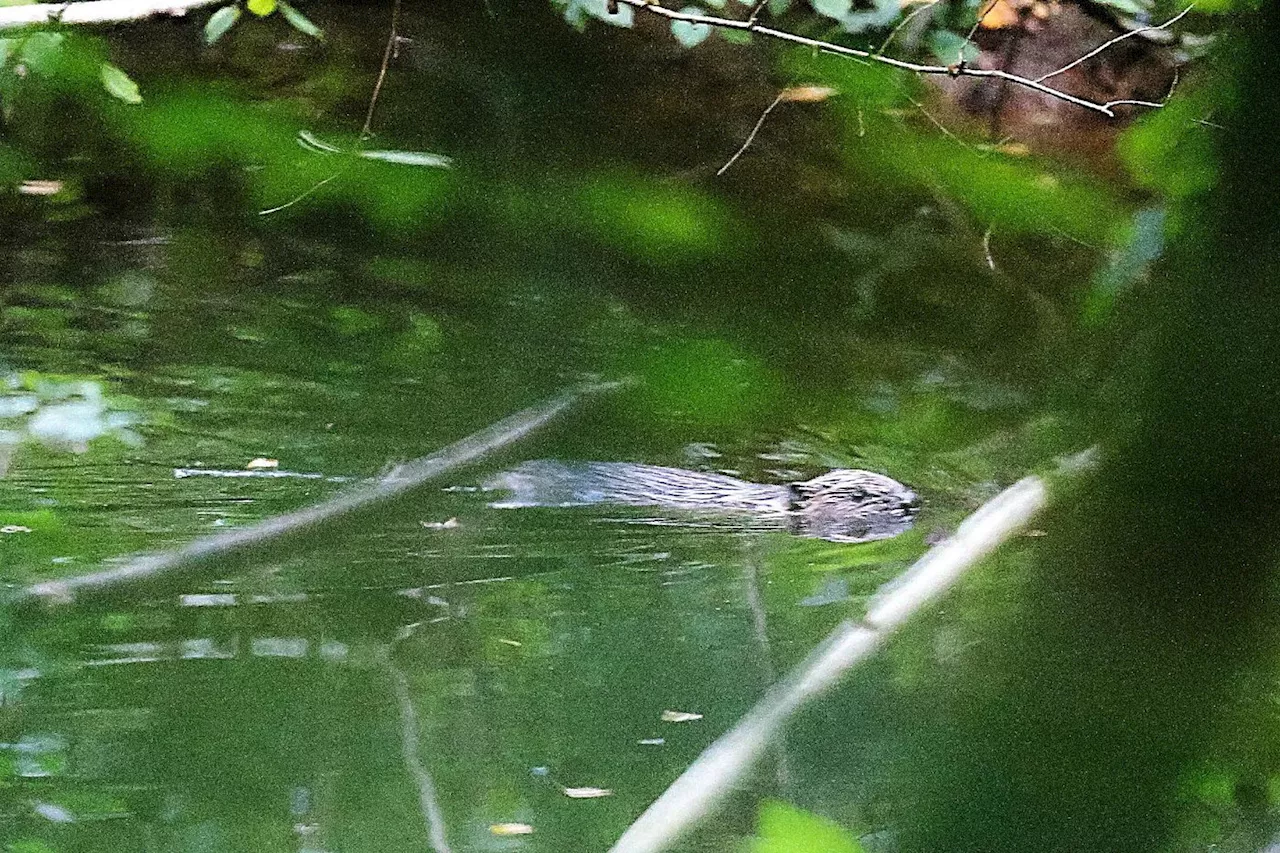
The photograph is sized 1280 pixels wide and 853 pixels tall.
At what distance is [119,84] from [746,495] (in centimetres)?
97

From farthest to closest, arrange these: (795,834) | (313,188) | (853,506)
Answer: (853,506) → (313,188) → (795,834)

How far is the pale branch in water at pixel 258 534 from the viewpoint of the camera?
715mm

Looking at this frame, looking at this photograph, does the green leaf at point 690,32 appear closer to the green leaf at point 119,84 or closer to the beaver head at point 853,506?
the green leaf at point 119,84

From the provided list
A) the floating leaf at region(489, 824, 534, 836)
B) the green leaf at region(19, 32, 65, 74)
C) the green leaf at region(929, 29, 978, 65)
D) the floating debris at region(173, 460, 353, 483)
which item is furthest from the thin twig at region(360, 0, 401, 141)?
the floating debris at region(173, 460, 353, 483)

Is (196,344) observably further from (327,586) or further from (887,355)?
(887,355)

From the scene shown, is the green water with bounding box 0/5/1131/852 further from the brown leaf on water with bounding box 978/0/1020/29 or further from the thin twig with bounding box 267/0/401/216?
the brown leaf on water with bounding box 978/0/1020/29

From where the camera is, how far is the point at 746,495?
4.02 feet

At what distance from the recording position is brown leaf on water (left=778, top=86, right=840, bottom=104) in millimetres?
275

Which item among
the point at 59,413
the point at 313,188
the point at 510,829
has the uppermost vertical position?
the point at 313,188

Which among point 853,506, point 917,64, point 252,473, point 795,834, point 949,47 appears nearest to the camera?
point 795,834

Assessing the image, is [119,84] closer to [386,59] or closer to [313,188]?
[313,188]

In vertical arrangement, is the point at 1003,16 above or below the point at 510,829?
above

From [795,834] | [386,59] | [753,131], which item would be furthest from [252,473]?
[795,834]

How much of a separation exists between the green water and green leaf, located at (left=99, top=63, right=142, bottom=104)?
0.02 m
